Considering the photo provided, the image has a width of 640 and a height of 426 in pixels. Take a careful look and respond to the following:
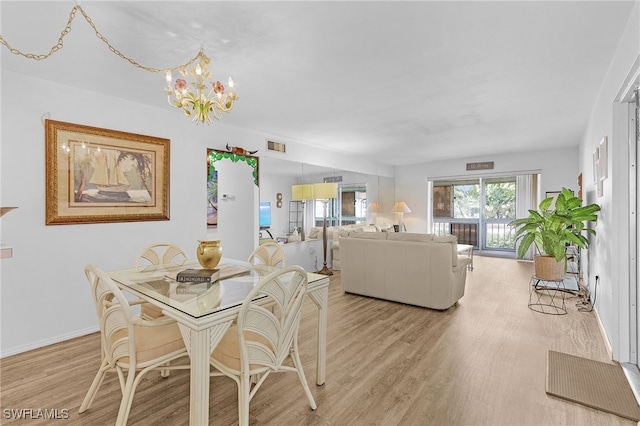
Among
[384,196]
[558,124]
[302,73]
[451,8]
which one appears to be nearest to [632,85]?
[451,8]

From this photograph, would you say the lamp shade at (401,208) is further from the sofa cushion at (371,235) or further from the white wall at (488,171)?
the sofa cushion at (371,235)

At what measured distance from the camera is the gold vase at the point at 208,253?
2.34 meters

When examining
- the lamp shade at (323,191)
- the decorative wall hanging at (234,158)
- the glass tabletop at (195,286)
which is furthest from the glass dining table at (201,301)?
the lamp shade at (323,191)

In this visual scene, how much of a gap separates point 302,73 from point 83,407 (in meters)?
2.88

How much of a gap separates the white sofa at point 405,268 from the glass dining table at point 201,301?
1.99 m

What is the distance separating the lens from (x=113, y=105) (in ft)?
11.0

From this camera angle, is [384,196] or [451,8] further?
[384,196]

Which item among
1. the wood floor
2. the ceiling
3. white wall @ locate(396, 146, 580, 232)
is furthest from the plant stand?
white wall @ locate(396, 146, 580, 232)

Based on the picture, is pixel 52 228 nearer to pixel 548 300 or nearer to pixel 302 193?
pixel 302 193

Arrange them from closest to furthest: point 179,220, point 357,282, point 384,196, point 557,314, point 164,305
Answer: point 164,305
point 557,314
point 179,220
point 357,282
point 384,196

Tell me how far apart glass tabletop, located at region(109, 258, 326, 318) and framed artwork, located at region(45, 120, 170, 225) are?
1.20 metres

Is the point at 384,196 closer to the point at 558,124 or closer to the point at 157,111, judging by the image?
the point at 558,124

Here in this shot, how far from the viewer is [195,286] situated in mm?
1996

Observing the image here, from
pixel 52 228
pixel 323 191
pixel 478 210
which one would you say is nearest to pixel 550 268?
pixel 323 191
